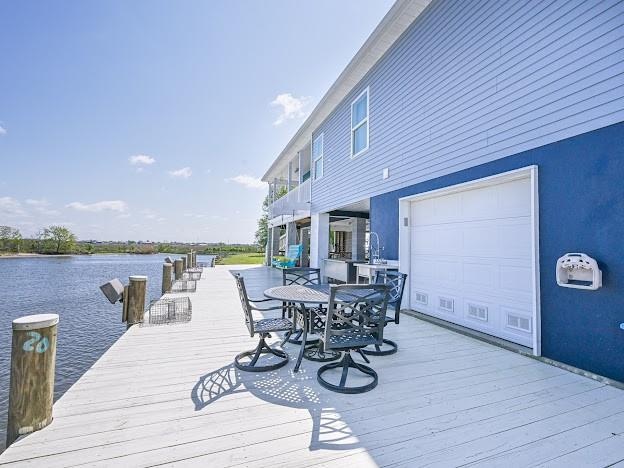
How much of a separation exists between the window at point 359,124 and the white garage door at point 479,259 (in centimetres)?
251

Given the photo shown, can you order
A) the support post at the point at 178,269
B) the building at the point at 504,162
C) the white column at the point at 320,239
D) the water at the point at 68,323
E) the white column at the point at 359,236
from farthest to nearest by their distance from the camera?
the white column at the point at 359,236 < the support post at the point at 178,269 < the white column at the point at 320,239 < the water at the point at 68,323 < the building at the point at 504,162

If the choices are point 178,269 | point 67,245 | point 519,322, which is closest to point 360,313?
point 519,322

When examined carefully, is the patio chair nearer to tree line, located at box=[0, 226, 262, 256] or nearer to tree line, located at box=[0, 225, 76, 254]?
tree line, located at box=[0, 226, 262, 256]

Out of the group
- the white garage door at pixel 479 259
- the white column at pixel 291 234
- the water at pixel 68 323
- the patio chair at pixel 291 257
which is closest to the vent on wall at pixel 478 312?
the white garage door at pixel 479 259

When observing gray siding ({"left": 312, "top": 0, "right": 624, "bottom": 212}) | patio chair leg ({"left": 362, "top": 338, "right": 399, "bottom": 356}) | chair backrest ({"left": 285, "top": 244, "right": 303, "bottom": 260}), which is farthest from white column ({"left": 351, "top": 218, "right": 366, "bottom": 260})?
patio chair leg ({"left": 362, "top": 338, "right": 399, "bottom": 356})

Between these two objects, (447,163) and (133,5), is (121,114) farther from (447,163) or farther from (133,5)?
(447,163)

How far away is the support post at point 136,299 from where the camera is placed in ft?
14.5

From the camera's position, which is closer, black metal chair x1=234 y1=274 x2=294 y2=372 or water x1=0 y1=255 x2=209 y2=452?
black metal chair x1=234 y1=274 x2=294 y2=372

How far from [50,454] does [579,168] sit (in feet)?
15.8

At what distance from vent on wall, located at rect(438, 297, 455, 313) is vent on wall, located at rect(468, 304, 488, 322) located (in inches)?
13.3

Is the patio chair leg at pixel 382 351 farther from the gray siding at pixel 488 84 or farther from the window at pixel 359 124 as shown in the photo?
the window at pixel 359 124

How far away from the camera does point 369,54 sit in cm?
639

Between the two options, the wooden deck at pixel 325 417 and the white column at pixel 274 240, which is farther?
the white column at pixel 274 240

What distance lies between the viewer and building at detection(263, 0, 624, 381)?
283 cm
